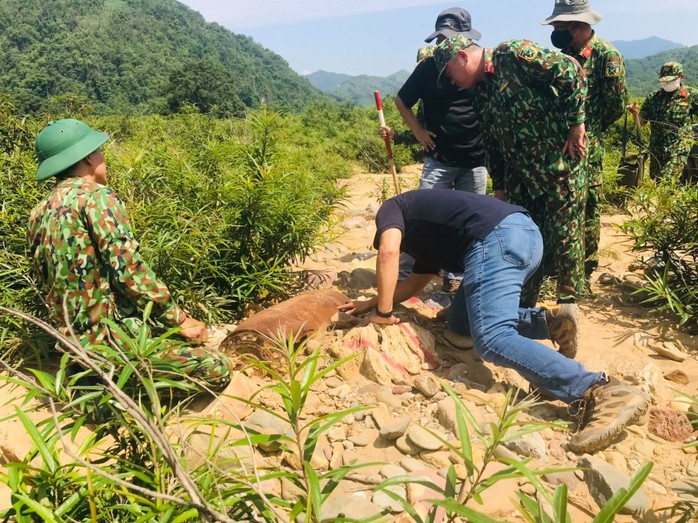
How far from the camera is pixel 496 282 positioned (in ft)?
8.46

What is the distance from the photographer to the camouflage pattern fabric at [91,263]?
2307mm

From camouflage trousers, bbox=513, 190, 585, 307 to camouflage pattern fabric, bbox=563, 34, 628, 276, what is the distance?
26 centimetres

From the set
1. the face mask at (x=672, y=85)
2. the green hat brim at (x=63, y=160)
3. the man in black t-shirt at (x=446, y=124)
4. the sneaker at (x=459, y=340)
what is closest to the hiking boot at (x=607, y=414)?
the sneaker at (x=459, y=340)

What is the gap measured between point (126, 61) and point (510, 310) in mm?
90831

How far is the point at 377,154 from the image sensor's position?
1389 centimetres

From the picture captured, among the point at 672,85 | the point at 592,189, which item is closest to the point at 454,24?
the point at 592,189

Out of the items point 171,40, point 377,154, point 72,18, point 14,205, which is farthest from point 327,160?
point 72,18

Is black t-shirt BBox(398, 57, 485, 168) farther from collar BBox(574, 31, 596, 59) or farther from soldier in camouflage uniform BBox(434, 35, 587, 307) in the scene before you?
collar BBox(574, 31, 596, 59)

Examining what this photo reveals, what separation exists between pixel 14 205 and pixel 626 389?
4.01 m

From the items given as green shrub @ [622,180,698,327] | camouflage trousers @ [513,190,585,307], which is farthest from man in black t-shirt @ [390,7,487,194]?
green shrub @ [622,180,698,327]

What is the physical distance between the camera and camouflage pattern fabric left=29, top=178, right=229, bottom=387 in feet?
7.57

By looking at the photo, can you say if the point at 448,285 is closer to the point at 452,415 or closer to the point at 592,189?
the point at 592,189

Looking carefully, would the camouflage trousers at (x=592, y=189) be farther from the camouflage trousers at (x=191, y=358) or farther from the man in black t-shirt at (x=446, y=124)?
the camouflage trousers at (x=191, y=358)

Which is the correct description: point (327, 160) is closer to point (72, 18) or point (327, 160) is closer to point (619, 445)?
point (619, 445)
